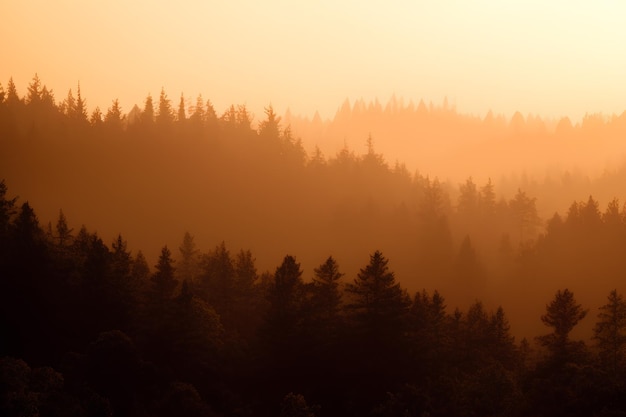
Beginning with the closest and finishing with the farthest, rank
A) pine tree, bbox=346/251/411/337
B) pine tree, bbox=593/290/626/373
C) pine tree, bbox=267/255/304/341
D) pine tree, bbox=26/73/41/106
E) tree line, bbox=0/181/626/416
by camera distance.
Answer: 1. tree line, bbox=0/181/626/416
2. pine tree, bbox=346/251/411/337
3. pine tree, bbox=267/255/304/341
4. pine tree, bbox=593/290/626/373
5. pine tree, bbox=26/73/41/106

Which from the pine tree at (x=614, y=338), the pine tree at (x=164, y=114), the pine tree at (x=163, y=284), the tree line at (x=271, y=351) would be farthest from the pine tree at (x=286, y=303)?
the pine tree at (x=164, y=114)

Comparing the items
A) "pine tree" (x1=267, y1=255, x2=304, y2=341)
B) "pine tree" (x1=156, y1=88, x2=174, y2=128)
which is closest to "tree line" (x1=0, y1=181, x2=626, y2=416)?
"pine tree" (x1=267, y1=255, x2=304, y2=341)

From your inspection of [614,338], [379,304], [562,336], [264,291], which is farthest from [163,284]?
[614,338]

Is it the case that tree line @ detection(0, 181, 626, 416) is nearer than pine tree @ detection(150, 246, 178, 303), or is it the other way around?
tree line @ detection(0, 181, 626, 416)

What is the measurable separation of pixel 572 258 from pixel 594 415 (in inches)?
3017

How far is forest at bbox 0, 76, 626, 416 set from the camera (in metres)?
47.2

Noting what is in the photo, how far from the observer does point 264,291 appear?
67875 mm

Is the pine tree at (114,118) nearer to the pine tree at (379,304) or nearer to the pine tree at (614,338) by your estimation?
the pine tree at (379,304)

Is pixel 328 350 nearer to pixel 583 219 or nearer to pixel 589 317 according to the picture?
pixel 589 317

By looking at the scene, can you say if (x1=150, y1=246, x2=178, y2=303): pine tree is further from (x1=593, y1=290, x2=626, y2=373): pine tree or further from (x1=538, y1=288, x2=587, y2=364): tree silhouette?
(x1=593, y1=290, x2=626, y2=373): pine tree

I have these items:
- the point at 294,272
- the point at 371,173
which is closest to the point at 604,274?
the point at 371,173

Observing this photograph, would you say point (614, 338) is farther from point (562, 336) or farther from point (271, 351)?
point (271, 351)

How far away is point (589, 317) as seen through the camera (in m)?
96.7

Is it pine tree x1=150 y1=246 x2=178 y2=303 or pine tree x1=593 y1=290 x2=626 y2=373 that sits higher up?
pine tree x1=150 y1=246 x2=178 y2=303
